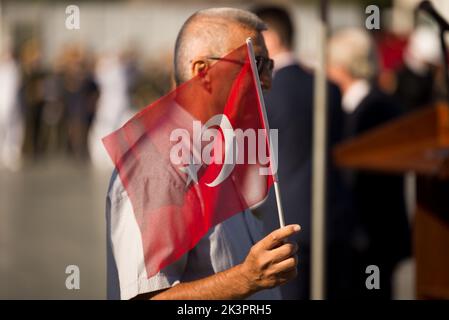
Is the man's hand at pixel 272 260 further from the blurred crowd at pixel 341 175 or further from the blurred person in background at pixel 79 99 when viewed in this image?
the blurred person in background at pixel 79 99

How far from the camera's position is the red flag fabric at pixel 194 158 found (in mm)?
2859

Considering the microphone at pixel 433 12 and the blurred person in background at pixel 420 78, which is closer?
the microphone at pixel 433 12

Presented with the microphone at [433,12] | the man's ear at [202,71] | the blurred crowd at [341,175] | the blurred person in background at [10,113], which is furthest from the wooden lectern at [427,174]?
the blurred person in background at [10,113]

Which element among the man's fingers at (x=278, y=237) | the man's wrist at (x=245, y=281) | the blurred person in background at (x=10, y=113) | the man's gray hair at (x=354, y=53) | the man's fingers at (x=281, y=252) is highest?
the blurred person in background at (x=10, y=113)

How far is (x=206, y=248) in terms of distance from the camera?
2.94 meters

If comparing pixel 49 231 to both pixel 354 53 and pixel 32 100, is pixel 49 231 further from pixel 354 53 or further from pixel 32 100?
pixel 32 100

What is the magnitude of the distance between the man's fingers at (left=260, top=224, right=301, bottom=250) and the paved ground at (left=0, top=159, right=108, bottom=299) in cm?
87

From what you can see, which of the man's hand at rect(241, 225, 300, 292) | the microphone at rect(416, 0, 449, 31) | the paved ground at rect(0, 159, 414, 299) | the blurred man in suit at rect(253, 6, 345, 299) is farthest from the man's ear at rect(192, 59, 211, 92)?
the blurred man in suit at rect(253, 6, 345, 299)

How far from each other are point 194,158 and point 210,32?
336 mm

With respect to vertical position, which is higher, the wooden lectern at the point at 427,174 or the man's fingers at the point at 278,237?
the wooden lectern at the point at 427,174

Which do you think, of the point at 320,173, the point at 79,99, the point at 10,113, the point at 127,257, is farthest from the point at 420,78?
the point at 10,113

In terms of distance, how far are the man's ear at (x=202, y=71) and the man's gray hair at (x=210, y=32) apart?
0.02 m

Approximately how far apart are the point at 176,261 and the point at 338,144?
4.22 metres
